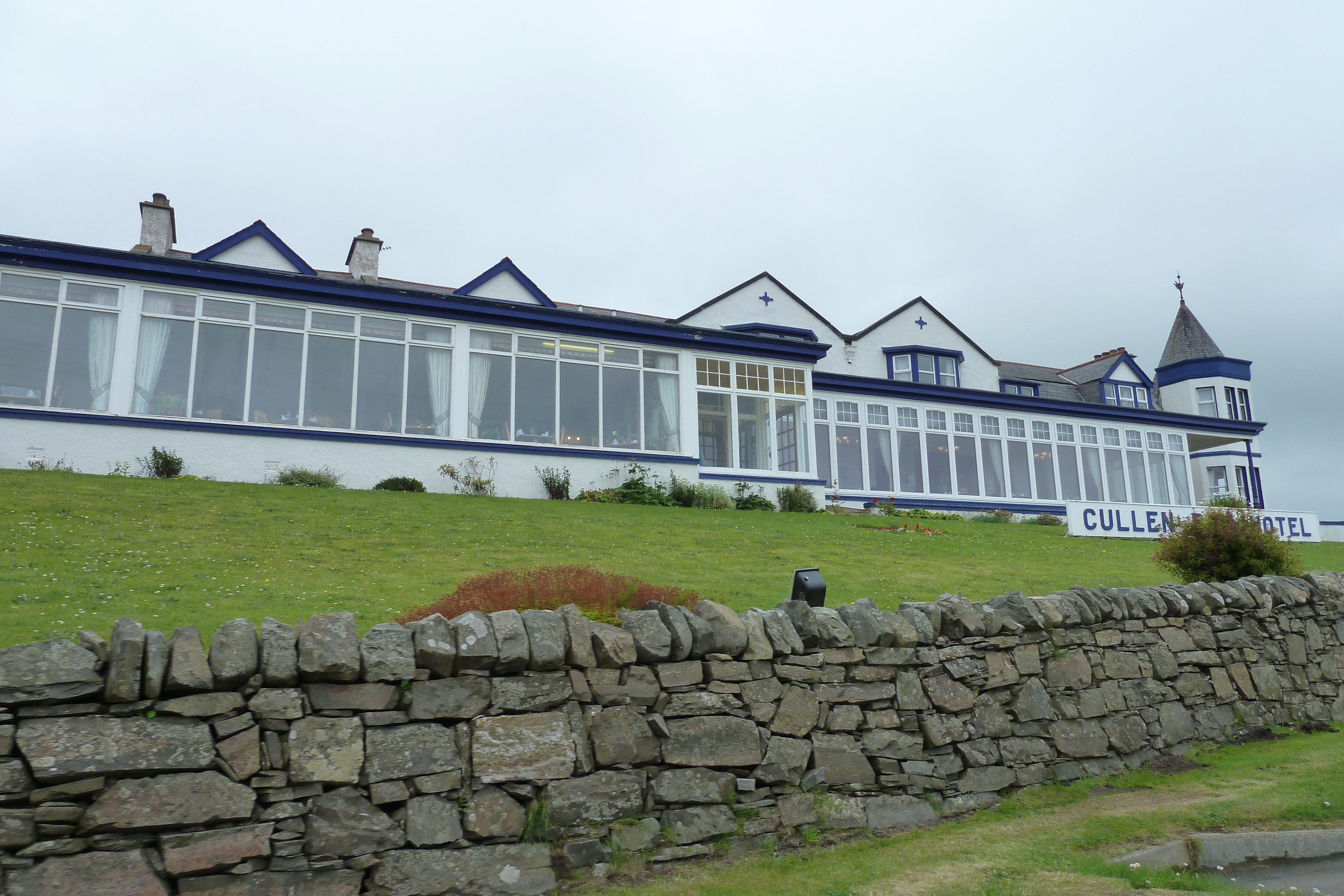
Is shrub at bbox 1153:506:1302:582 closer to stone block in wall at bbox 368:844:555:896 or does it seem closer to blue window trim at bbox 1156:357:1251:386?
stone block in wall at bbox 368:844:555:896

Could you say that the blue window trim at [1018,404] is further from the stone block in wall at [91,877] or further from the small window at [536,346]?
the stone block in wall at [91,877]

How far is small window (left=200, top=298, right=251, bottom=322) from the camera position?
17891 mm

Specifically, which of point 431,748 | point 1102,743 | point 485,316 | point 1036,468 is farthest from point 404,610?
point 1036,468

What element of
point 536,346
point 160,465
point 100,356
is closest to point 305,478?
point 160,465

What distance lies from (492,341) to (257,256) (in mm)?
6511

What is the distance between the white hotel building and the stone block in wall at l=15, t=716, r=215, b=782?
545 inches

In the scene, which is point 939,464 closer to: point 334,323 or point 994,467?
point 994,467

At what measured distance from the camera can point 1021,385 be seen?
34.8 m

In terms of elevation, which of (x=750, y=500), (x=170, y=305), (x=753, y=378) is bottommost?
(x=750, y=500)

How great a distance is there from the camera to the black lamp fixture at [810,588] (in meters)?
7.02

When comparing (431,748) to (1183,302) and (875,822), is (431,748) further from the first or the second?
(1183,302)

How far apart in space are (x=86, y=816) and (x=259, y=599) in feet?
11.9

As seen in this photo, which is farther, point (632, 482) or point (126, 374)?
point (632, 482)

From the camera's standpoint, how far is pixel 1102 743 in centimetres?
752
